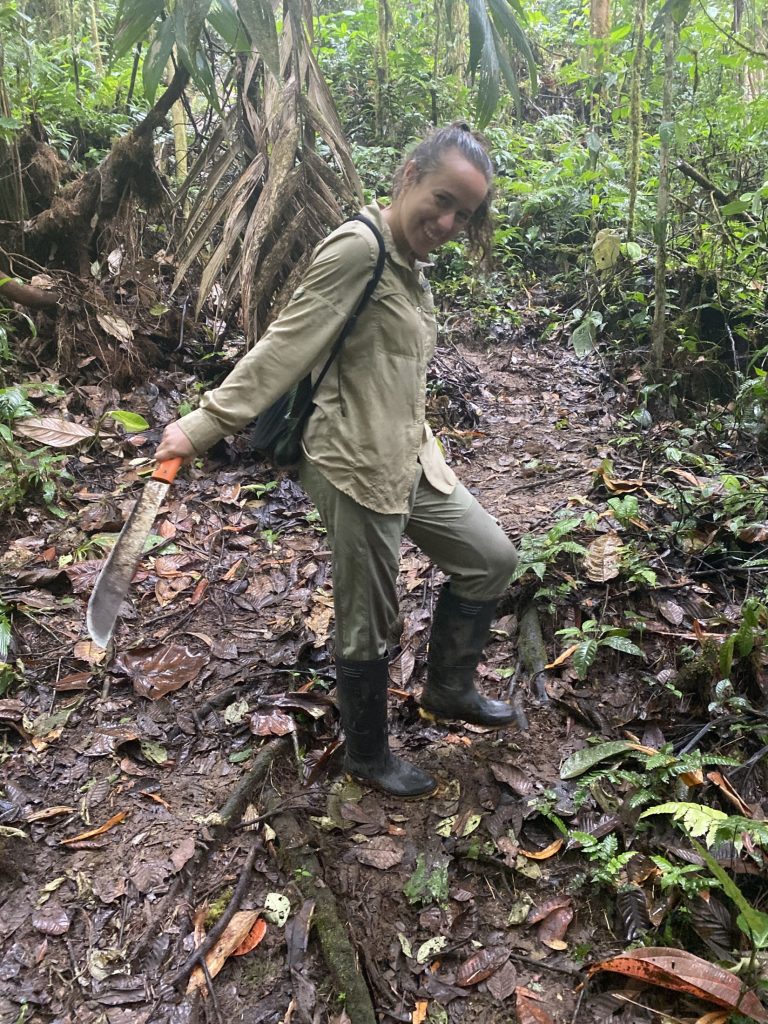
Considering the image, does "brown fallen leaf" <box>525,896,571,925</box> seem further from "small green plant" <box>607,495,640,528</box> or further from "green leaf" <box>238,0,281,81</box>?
"green leaf" <box>238,0,281,81</box>

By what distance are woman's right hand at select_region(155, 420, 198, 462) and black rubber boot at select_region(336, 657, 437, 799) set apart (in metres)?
0.98

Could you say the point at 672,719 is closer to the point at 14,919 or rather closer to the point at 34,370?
the point at 14,919

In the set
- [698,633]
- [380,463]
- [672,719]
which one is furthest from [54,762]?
[698,633]

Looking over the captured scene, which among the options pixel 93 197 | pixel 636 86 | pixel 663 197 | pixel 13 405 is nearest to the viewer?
pixel 13 405

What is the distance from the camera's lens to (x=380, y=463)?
225 centimetres

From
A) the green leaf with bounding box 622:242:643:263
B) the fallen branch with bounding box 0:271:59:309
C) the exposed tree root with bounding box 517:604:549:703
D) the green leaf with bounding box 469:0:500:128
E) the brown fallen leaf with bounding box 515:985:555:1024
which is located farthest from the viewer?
the green leaf with bounding box 622:242:643:263

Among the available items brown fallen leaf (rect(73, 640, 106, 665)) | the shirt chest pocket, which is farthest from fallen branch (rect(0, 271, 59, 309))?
the shirt chest pocket

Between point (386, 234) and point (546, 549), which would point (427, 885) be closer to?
point (546, 549)

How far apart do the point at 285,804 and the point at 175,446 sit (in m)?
1.46

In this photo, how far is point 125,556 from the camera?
202 cm

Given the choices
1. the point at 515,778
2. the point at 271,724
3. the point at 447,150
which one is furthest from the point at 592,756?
the point at 447,150

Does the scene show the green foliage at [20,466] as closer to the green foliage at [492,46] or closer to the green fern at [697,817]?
the green foliage at [492,46]

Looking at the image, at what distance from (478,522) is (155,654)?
1783 millimetres

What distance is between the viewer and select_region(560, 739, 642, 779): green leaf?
8.40ft
